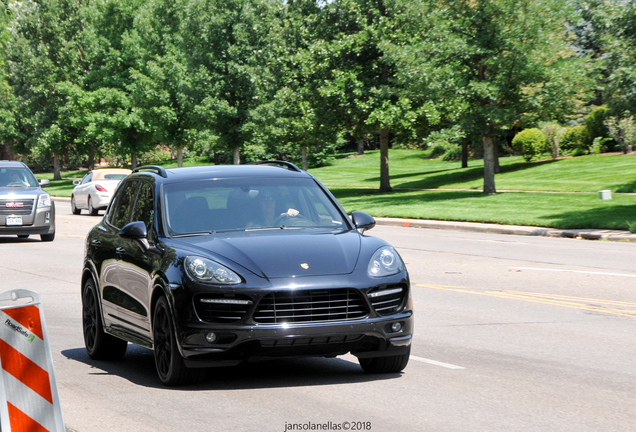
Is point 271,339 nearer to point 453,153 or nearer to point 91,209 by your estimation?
point 91,209

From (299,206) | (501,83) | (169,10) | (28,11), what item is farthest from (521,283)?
(28,11)

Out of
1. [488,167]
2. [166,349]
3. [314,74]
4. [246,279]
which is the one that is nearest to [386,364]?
[246,279]

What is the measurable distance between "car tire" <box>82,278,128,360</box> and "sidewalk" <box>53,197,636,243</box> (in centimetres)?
1463

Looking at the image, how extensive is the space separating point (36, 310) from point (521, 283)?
30.9ft

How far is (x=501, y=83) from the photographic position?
3028 centimetres

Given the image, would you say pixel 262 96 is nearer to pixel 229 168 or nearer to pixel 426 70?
pixel 426 70

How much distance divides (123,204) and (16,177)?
14.1 m

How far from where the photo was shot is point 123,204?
26.9 feet

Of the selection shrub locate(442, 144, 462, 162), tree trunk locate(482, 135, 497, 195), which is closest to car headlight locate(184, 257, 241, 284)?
tree trunk locate(482, 135, 497, 195)

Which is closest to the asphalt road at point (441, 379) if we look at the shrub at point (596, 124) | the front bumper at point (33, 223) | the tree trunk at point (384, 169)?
the front bumper at point (33, 223)

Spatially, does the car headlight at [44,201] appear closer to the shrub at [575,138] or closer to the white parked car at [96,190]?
the white parked car at [96,190]

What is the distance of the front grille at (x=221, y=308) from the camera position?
6.06m

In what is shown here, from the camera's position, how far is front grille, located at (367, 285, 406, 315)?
6305 millimetres

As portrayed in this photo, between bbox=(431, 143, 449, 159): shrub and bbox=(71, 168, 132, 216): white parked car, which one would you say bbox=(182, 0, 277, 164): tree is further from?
bbox=(431, 143, 449, 159): shrub
